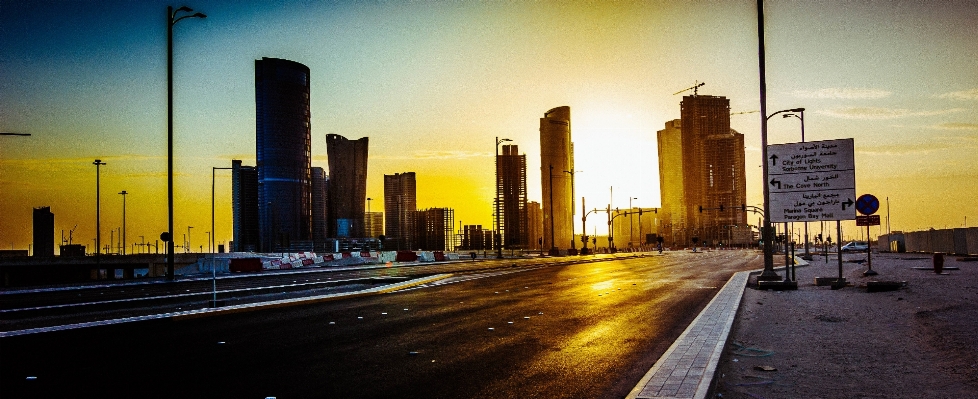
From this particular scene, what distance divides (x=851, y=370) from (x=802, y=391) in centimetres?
166

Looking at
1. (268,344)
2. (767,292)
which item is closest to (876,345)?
(268,344)

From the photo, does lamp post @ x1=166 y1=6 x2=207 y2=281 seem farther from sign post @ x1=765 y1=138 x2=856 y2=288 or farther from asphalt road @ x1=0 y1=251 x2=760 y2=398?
sign post @ x1=765 y1=138 x2=856 y2=288

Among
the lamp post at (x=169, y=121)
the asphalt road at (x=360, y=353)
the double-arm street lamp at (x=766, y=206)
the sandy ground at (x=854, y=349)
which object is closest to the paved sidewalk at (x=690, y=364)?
the sandy ground at (x=854, y=349)

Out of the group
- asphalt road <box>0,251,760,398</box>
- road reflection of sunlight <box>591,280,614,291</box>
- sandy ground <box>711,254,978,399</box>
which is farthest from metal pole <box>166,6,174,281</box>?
sandy ground <box>711,254,978,399</box>

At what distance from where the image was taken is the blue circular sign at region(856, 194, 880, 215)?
23678mm

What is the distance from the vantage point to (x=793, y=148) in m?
21.9

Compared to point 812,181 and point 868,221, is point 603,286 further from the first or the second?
point 868,221

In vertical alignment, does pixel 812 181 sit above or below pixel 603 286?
above

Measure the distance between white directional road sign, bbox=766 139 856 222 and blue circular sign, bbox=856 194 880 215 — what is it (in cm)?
324

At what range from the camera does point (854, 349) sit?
33.7 ft

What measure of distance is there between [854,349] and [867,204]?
15902 mm

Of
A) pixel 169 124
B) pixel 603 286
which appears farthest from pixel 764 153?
pixel 169 124

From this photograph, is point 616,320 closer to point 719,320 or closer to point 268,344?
point 719,320

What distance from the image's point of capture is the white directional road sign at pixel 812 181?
21.0 m
